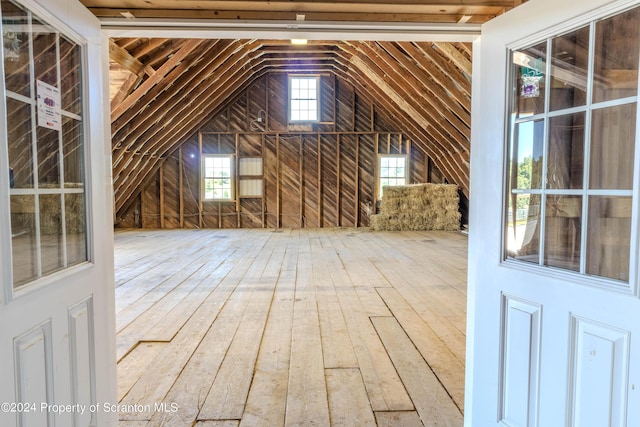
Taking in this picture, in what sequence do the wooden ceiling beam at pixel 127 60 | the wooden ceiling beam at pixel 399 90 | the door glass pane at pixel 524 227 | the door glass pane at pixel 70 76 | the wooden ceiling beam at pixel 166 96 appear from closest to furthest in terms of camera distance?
the door glass pane at pixel 70 76
the door glass pane at pixel 524 227
the wooden ceiling beam at pixel 127 60
the wooden ceiling beam at pixel 166 96
the wooden ceiling beam at pixel 399 90

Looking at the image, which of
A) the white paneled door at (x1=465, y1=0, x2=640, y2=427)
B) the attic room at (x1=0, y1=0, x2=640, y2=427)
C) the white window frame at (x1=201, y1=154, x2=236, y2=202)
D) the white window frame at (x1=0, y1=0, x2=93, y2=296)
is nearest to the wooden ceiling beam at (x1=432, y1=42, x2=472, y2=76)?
the attic room at (x1=0, y1=0, x2=640, y2=427)

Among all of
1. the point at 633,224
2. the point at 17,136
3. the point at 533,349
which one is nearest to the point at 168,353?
the point at 17,136

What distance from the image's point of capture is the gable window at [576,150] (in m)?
1.12

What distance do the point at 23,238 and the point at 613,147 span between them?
5.92 feet

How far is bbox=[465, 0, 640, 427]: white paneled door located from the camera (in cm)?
109

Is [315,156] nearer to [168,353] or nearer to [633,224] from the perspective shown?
[168,353]

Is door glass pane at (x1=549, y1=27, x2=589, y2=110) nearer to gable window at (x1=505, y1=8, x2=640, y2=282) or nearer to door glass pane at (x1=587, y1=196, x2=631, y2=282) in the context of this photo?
gable window at (x1=505, y1=8, x2=640, y2=282)

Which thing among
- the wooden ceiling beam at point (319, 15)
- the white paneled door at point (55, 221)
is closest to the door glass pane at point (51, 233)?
the white paneled door at point (55, 221)

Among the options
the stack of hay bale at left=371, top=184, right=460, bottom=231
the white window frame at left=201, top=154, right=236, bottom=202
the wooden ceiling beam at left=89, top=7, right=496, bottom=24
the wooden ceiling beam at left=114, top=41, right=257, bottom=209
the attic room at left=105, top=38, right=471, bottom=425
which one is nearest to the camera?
the wooden ceiling beam at left=89, top=7, right=496, bottom=24

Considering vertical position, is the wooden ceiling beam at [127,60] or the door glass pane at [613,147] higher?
the wooden ceiling beam at [127,60]

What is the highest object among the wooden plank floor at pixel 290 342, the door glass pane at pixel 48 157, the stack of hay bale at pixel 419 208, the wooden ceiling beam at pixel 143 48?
the wooden ceiling beam at pixel 143 48

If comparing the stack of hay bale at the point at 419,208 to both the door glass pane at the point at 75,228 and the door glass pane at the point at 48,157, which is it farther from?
the door glass pane at the point at 48,157

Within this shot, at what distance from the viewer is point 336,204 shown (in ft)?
33.0

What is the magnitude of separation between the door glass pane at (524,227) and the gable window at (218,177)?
29.7ft
